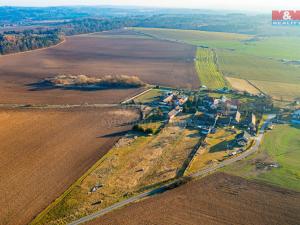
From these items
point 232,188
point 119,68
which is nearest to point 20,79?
point 119,68

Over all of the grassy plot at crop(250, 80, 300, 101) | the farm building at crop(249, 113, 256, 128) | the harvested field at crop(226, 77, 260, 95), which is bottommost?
the farm building at crop(249, 113, 256, 128)

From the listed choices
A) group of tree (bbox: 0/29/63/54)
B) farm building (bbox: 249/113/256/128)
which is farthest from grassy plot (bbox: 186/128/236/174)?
group of tree (bbox: 0/29/63/54)

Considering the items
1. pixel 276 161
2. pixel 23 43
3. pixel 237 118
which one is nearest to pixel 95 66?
pixel 23 43

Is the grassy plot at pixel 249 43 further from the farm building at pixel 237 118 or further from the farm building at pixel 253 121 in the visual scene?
the farm building at pixel 237 118

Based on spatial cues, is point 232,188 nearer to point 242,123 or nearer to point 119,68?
point 242,123

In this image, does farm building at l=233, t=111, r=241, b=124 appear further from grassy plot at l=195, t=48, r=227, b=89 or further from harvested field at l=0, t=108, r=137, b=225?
grassy plot at l=195, t=48, r=227, b=89

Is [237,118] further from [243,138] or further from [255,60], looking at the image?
[255,60]

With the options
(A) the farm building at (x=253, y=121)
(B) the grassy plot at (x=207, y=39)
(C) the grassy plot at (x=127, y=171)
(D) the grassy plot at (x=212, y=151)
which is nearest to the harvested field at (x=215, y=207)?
(C) the grassy plot at (x=127, y=171)

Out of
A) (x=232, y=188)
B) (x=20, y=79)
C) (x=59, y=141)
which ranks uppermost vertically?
(x=20, y=79)
